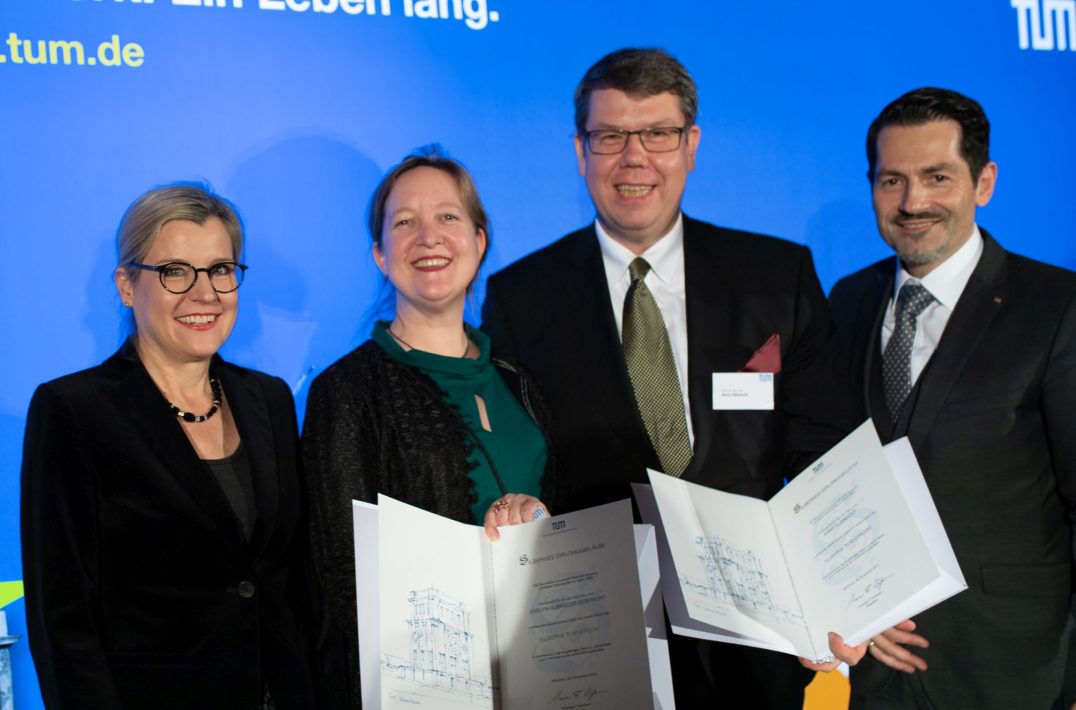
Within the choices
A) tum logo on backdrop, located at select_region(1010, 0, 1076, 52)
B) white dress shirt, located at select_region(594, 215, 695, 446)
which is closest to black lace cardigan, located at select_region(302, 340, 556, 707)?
white dress shirt, located at select_region(594, 215, 695, 446)

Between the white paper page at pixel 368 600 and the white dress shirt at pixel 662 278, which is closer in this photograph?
the white paper page at pixel 368 600

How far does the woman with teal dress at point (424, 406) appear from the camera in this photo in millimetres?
2293

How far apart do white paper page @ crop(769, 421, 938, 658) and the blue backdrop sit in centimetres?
142

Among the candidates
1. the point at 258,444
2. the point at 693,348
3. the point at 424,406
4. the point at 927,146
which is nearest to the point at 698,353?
the point at 693,348

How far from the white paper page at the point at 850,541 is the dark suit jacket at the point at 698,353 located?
527mm

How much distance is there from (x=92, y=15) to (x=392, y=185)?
1180 millimetres

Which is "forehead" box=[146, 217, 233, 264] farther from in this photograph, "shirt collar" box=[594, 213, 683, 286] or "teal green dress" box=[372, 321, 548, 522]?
"shirt collar" box=[594, 213, 683, 286]

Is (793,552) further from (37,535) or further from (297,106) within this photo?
(297,106)

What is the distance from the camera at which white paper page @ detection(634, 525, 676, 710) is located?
220 cm

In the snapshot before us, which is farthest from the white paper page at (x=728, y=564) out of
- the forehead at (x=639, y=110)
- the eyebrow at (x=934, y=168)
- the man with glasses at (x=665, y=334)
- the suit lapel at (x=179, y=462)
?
the eyebrow at (x=934, y=168)

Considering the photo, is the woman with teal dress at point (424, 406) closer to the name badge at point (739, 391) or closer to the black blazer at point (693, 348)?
the black blazer at point (693, 348)

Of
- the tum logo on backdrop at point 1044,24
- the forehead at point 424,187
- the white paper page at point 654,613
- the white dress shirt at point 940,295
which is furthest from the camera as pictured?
the tum logo on backdrop at point 1044,24

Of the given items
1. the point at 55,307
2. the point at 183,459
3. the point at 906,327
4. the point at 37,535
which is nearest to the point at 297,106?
the point at 55,307
